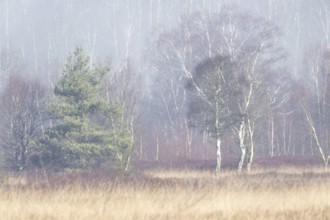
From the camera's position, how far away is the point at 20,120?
27062 millimetres

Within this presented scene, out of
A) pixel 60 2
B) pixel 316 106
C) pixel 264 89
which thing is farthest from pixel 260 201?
pixel 60 2

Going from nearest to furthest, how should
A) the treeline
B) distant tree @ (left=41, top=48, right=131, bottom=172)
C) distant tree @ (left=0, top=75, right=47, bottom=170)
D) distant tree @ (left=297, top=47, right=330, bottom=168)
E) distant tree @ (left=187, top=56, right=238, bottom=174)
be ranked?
distant tree @ (left=41, top=48, right=131, bottom=172), the treeline, distant tree @ (left=187, top=56, right=238, bottom=174), distant tree @ (left=0, top=75, right=47, bottom=170), distant tree @ (left=297, top=47, right=330, bottom=168)

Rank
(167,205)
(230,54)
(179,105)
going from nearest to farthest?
(167,205) → (230,54) → (179,105)

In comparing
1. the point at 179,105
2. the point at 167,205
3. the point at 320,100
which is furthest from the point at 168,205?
the point at 179,105

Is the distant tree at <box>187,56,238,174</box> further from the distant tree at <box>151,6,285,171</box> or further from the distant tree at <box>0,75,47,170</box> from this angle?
the distant tree at <box>0,75,47,170</box>

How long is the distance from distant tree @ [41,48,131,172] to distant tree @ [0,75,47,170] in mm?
4826

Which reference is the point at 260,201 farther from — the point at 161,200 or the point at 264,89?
the point at 264,89

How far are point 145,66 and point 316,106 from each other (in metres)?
21.3

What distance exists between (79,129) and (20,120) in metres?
7.19

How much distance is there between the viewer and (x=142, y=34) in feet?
214

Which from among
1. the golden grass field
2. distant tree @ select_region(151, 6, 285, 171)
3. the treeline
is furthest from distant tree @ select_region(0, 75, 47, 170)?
the golden grass field

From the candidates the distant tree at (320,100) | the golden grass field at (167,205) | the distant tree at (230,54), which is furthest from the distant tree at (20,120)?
the golden grass field at (167,205)

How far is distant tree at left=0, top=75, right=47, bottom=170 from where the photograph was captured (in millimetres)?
26062

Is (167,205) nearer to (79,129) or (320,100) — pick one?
(79,129)
